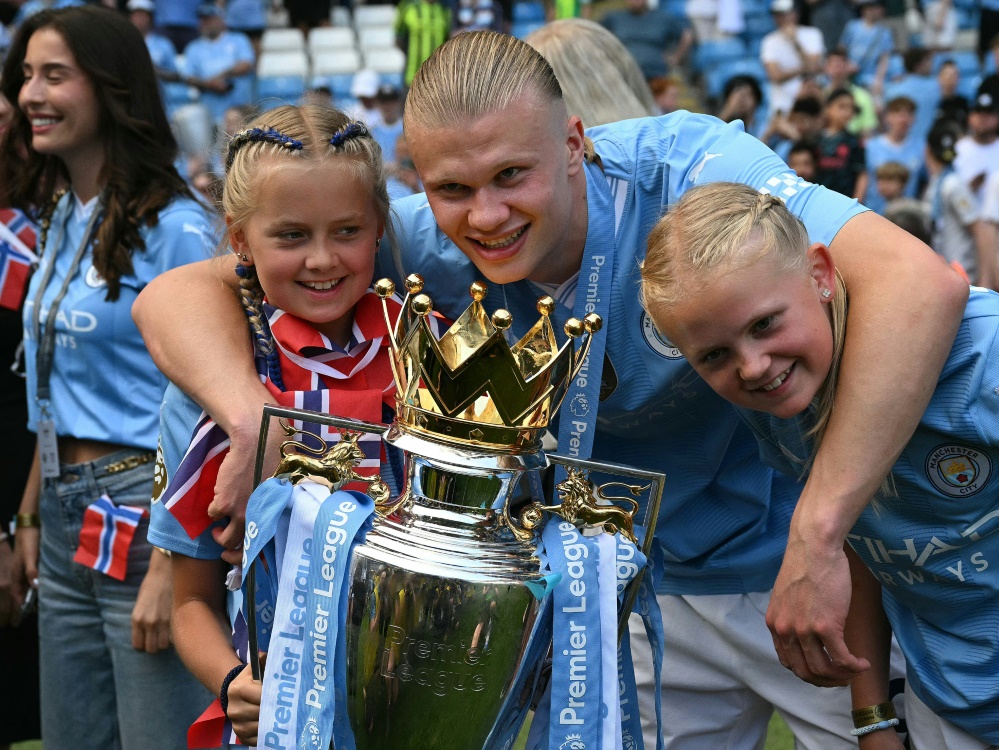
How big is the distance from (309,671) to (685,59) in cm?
1391

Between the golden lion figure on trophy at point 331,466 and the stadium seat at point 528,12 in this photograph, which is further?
the stadium seat at point 528,12

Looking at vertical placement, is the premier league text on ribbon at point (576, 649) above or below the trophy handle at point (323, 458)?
below

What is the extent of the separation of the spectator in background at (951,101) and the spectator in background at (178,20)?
8067mm

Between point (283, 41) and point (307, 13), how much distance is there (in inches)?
28.0

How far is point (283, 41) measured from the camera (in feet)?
48.5

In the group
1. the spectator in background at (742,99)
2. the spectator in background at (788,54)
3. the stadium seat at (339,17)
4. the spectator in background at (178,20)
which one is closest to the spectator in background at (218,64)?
the spectator in background at (178,20)

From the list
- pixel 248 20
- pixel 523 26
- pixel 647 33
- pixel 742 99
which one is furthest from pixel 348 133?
pixel 523 26

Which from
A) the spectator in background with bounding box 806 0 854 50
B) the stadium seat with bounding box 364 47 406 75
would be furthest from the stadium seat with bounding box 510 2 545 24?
the spectator in background with bounding box 806 0 854 50

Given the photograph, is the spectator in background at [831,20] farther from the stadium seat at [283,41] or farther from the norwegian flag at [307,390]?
the norwegian flag at [307,390]

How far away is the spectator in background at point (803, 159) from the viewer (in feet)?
28.2

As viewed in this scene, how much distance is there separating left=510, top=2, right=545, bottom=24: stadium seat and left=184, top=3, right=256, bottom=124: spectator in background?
3799 millimetres

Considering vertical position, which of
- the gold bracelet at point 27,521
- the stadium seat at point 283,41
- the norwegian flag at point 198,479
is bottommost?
the gold bracelet at point 27,521

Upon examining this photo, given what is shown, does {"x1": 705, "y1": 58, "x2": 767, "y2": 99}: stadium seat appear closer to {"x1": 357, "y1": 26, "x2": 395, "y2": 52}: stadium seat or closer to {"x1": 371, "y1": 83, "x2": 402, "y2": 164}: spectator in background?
{"x1": 357, "y1": 26, "x2": 395, "y2": 52}: stadium seat

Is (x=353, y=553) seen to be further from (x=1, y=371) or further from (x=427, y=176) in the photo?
(x=1, y=371)
